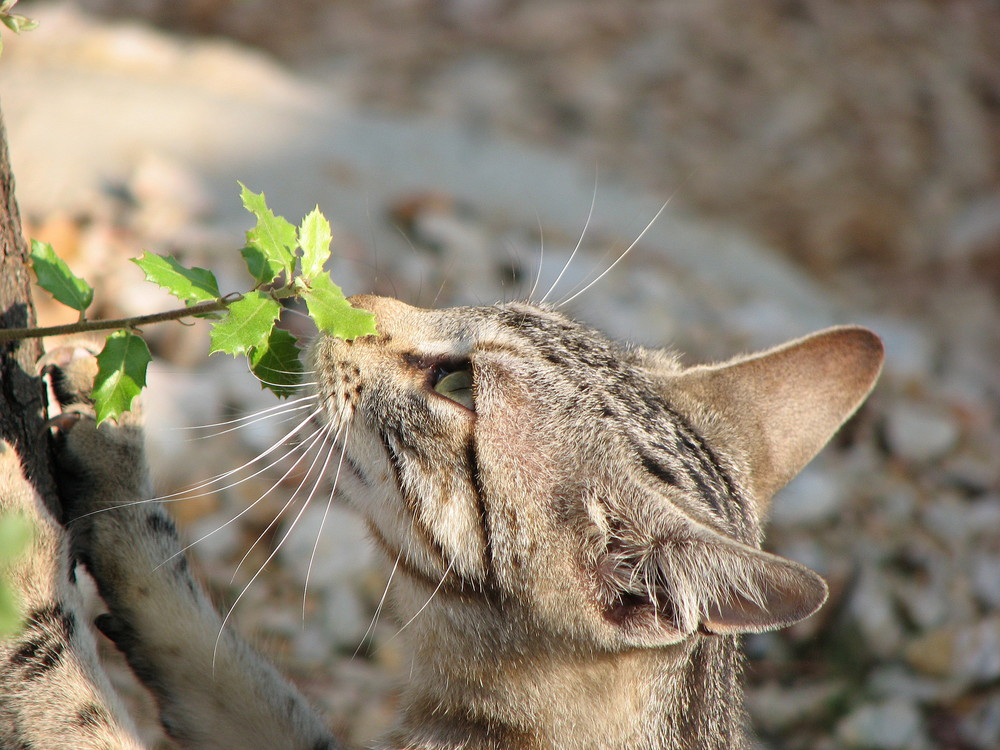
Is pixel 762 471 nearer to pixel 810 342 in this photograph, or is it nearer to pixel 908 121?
pixel 810 342

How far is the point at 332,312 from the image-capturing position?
176 centimetres

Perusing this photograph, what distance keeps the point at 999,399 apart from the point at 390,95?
453 centimetres

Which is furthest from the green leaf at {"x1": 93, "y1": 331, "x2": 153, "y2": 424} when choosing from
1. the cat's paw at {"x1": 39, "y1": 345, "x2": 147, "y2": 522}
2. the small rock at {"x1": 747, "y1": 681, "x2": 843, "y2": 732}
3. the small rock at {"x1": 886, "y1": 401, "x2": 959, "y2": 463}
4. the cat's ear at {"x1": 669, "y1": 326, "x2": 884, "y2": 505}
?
the small rock at {"x1": 886, "y1": 401, "x2": 959, "y2": 463}

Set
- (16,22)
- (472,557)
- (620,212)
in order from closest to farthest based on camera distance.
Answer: (16,22) → (472,557) → (620,212)

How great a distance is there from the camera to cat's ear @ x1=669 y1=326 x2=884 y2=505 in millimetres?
2693

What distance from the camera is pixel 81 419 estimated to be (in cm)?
220

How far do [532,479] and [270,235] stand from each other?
84 centimetres

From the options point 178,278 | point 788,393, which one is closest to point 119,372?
point 178,278

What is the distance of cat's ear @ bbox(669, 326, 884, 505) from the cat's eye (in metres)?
0.66

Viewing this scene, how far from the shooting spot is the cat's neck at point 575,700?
7.25ft

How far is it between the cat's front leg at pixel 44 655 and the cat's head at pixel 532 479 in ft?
2.16

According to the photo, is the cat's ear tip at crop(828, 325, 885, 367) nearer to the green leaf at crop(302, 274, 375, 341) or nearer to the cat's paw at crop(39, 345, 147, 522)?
the green leaf at crop(302, 274, 375, 341)

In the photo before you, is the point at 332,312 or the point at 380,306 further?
the point at 380,306

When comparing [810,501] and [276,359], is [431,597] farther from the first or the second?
[810,501]
